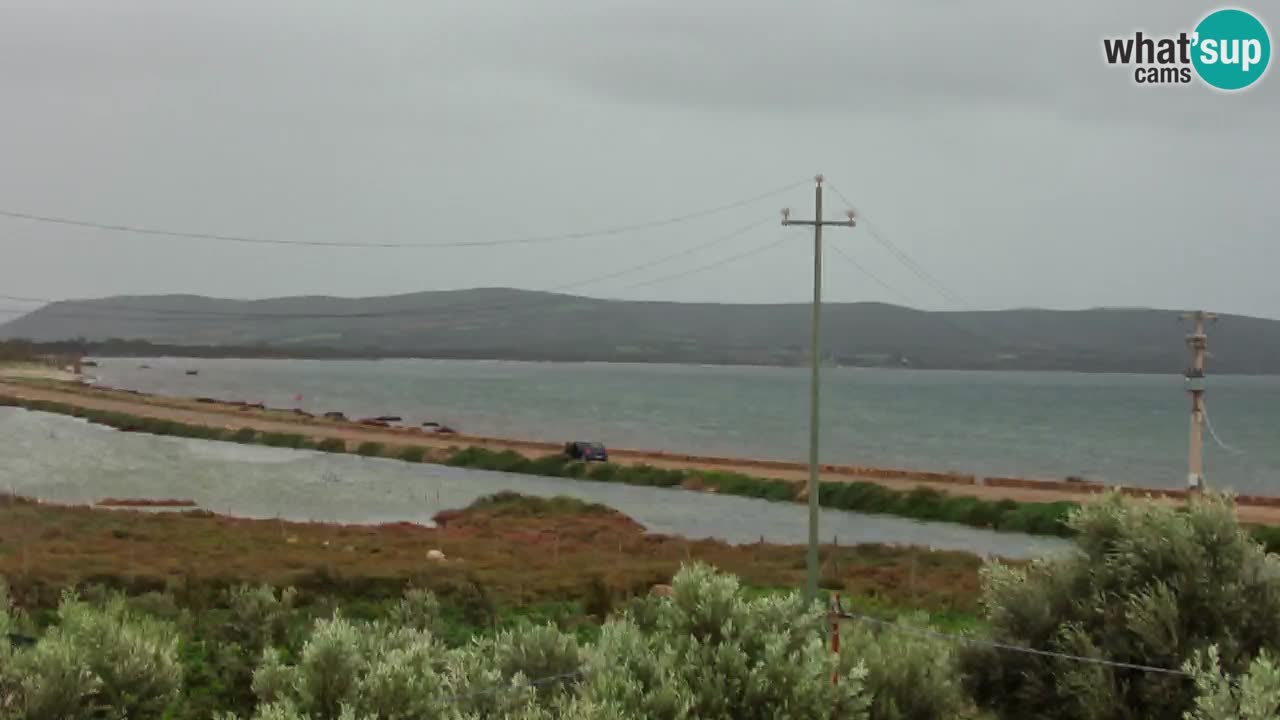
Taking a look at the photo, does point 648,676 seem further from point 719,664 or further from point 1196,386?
point 1196,386

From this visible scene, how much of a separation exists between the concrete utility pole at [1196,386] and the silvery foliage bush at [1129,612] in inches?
767

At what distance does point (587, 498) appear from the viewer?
71000mm

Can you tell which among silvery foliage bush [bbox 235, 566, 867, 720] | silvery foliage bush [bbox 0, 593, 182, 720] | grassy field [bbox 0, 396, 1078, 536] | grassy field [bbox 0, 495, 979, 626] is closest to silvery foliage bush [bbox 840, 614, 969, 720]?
silvery foliage bush [bbox 235, 566, 867, 720]

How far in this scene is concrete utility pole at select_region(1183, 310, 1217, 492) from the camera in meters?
30.0

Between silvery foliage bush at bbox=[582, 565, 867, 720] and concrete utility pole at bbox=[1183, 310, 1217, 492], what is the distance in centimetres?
2315

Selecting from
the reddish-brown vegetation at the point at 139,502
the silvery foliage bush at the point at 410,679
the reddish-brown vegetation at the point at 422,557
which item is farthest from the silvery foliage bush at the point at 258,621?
the reddish-brown vegetation at the point at 139,502

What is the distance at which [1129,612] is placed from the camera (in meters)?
11.2

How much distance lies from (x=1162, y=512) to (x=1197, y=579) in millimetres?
913

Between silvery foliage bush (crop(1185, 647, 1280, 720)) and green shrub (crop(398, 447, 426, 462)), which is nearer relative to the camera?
silvery foliage bush (crop(1185, 647, 1280, 720))

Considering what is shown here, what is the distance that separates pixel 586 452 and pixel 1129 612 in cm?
7753

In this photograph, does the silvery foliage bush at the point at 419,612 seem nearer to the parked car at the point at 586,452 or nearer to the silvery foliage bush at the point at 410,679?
the silvery foliage bush at the point at 410,679

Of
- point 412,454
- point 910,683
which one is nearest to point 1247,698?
point 910,683

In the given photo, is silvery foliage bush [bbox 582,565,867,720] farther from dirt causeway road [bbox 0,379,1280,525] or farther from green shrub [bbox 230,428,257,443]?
green shrub [bbox 230,428,257,443]

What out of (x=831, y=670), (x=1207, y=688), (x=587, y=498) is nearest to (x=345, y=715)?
(x=831, y=670)
